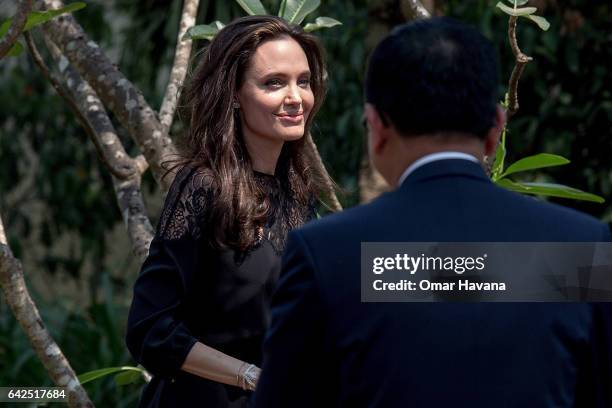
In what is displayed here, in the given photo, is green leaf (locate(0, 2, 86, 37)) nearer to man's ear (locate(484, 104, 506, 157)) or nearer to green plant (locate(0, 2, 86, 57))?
green plant (locate(0, 2, 86, 57))

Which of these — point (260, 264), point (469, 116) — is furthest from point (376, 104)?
point (260, 264)

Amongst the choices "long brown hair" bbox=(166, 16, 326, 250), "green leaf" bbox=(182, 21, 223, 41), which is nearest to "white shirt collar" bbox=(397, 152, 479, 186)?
"long brown hair" bbox=(166, 16, 326, 250)

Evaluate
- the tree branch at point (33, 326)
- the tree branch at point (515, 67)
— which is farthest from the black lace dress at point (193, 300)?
the tree branch at point (515, 67)

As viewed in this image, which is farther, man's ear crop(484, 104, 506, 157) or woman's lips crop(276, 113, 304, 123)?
woman's lips crop(276, 113, 304, 123)

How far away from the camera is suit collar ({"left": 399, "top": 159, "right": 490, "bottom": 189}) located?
1.39 meters

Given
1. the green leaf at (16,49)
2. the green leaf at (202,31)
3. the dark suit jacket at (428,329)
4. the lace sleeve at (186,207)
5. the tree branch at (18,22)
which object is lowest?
the dark suit jacket at (428,329)

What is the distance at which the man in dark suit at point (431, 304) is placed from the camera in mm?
1333

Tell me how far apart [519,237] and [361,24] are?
4063 mm

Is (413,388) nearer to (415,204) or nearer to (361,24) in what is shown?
(415,204)

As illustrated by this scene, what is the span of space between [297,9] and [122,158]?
2.14 ft

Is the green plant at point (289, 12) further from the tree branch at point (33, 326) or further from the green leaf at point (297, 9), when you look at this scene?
the tree branch at point (33, 326)

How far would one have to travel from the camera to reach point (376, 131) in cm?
142

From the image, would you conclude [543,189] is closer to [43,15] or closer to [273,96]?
[273,96]

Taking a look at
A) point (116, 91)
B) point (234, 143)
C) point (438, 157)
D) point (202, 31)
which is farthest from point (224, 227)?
point (116, 91)
